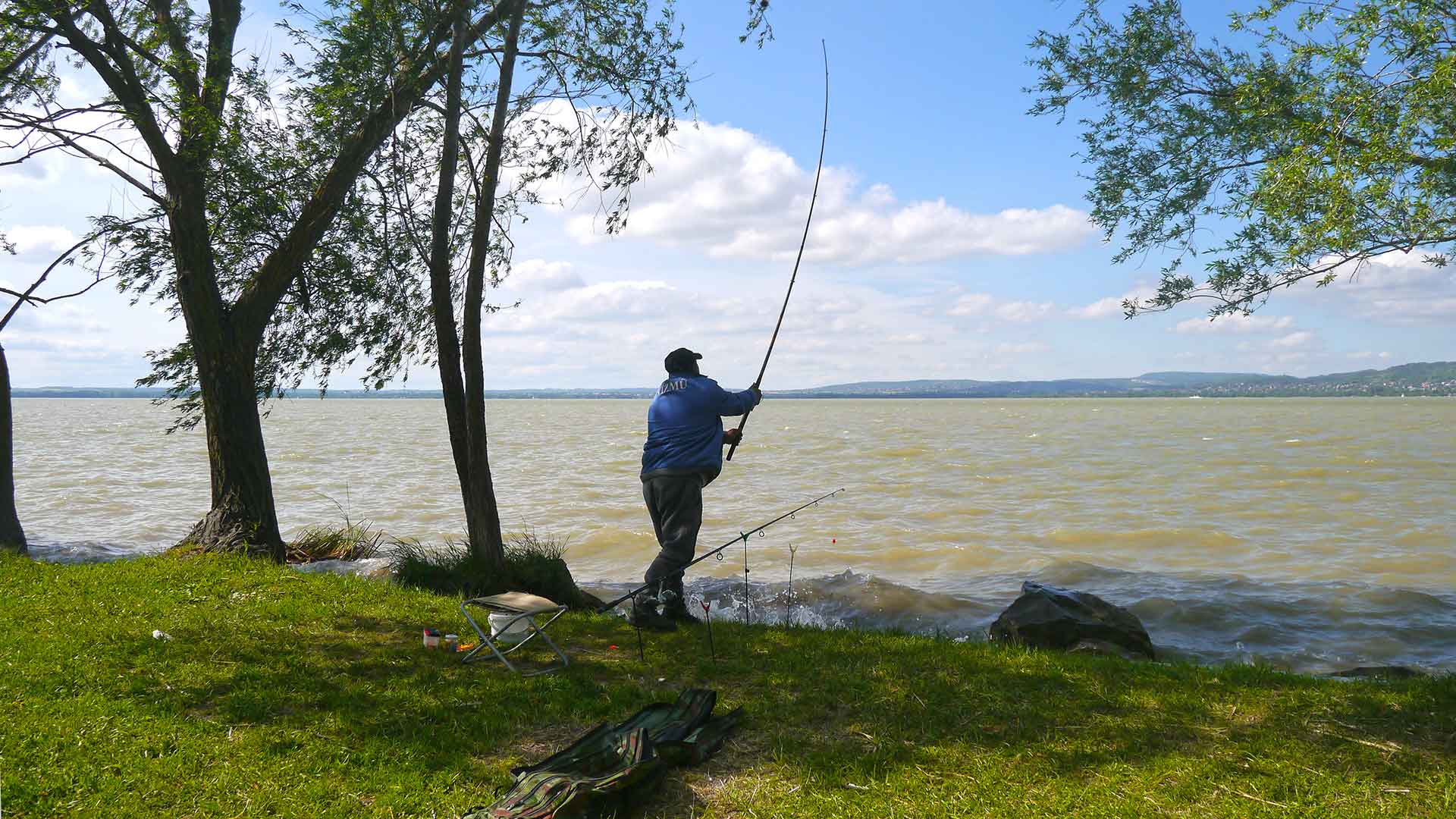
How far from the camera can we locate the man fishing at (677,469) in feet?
23.3

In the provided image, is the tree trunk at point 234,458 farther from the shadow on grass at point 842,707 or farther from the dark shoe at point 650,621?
the dark shoe at point 650,621

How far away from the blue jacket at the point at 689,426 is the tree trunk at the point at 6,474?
813cm

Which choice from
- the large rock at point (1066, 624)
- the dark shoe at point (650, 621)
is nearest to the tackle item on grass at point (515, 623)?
the dark shoe at point (650, 621)

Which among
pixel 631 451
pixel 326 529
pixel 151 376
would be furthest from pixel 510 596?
pixel 631 451

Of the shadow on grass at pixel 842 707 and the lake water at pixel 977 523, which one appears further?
the lake water at pixel 977 523

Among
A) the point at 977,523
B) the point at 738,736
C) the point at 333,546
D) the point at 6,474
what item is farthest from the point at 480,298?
the point at 977,523

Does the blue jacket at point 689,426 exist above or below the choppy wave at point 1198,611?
above

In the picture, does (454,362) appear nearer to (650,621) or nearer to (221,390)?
(221,390)

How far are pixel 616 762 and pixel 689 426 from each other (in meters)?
3.26

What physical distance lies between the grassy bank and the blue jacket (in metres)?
1.31

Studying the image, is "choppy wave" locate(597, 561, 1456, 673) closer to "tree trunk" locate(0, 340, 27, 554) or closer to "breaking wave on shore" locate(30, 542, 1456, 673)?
"breaking wave on shore" locate(30, 542, 1456, 673)

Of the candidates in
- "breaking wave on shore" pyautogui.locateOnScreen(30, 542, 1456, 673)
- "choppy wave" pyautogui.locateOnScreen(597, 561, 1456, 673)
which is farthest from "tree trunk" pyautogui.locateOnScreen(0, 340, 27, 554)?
"choppy wave" pyautogui.locateOnScreen(597, 561, 1456, 673)

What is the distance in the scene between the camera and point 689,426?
7.16 m

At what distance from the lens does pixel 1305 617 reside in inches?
416
